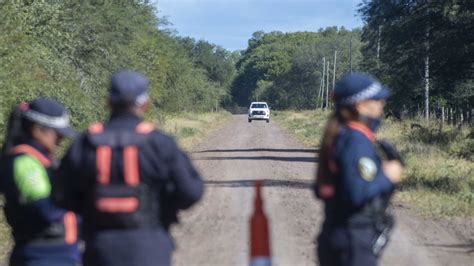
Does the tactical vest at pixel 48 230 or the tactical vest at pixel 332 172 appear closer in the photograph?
the tactical vest at pixel 332 172

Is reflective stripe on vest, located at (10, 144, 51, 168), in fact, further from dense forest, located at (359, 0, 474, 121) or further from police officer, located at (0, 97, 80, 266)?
dense forest, located at (359, 0, 474, 121)

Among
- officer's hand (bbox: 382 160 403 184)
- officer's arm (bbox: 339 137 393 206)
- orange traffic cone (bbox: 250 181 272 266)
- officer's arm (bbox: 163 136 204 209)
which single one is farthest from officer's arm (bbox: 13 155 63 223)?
officer's hand (bbox: 382 160 403 184)

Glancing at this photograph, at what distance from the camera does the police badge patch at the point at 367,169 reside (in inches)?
185

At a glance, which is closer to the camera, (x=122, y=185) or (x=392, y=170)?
(x=122, y=185)

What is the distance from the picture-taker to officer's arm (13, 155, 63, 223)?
4914 mm

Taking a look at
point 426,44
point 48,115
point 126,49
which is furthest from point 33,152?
point 126,49

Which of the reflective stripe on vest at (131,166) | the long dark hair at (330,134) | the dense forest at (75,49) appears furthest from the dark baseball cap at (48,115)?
the dense forest at (75,49)

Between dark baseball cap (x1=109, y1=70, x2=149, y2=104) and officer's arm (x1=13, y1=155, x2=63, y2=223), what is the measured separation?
2.41 ft

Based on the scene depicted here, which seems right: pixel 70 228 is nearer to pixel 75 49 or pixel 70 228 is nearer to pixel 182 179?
pixel 182 179

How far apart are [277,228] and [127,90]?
29.4 ft

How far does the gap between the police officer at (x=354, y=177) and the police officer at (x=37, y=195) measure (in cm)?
137

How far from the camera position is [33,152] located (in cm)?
507

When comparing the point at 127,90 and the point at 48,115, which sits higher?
the point at 127,90

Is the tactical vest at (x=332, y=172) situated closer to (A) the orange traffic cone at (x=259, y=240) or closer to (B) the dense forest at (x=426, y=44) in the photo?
(A) the orange traffic cone at (x=259, y=240)
